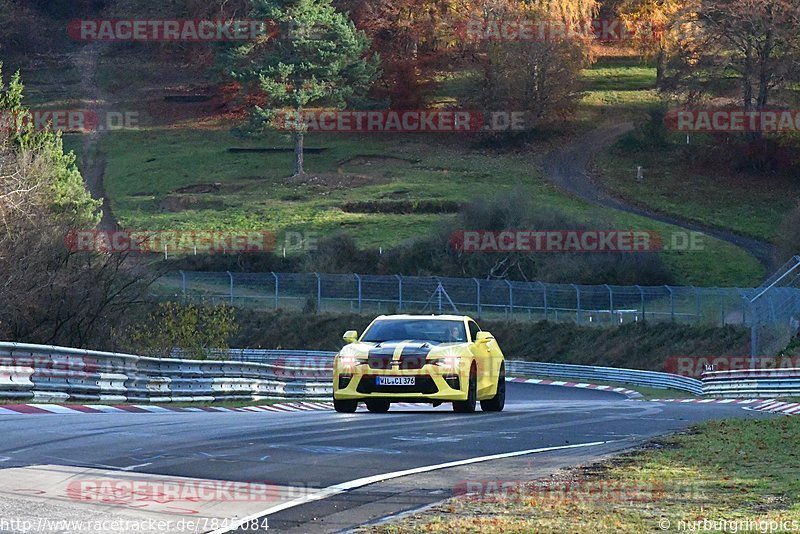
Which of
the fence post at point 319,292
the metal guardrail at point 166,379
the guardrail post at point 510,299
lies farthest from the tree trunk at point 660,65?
the metal guardrail at point 166,379

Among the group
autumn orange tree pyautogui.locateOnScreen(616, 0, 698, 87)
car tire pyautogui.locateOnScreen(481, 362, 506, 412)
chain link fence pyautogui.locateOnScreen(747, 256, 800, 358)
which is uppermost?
autumn orange tree pyautogui.locateOnScreen(616, 0, 698, 87)

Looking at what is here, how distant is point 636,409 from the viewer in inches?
918

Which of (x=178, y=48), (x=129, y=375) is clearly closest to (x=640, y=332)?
(x=129, y=375)

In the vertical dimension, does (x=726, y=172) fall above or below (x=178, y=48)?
below

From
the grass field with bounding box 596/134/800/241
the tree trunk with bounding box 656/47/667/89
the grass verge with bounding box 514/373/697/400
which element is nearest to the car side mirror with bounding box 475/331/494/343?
the grass verge with bounding box 514/373/697/400

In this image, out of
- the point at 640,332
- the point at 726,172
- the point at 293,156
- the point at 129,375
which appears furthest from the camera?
the point at 293,156

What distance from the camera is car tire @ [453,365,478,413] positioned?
61.4 feet

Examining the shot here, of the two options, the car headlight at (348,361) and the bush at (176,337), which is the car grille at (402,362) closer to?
the car headlight at (348,361)

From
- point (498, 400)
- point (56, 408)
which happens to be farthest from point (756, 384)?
point (56, 408)

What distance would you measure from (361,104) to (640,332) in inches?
1855

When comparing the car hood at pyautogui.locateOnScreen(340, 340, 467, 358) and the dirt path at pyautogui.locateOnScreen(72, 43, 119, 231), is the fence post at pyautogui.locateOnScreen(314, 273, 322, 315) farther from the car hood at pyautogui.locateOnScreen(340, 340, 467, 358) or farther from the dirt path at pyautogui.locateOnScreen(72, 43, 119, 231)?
the car hood at pyautogui.locateOnScreen(340, 340, 467, 358)

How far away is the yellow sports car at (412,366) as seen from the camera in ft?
59.4

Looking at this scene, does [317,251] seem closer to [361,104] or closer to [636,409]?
[361,104]

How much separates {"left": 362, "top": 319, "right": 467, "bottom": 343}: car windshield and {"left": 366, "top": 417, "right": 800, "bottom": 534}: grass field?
514cm
